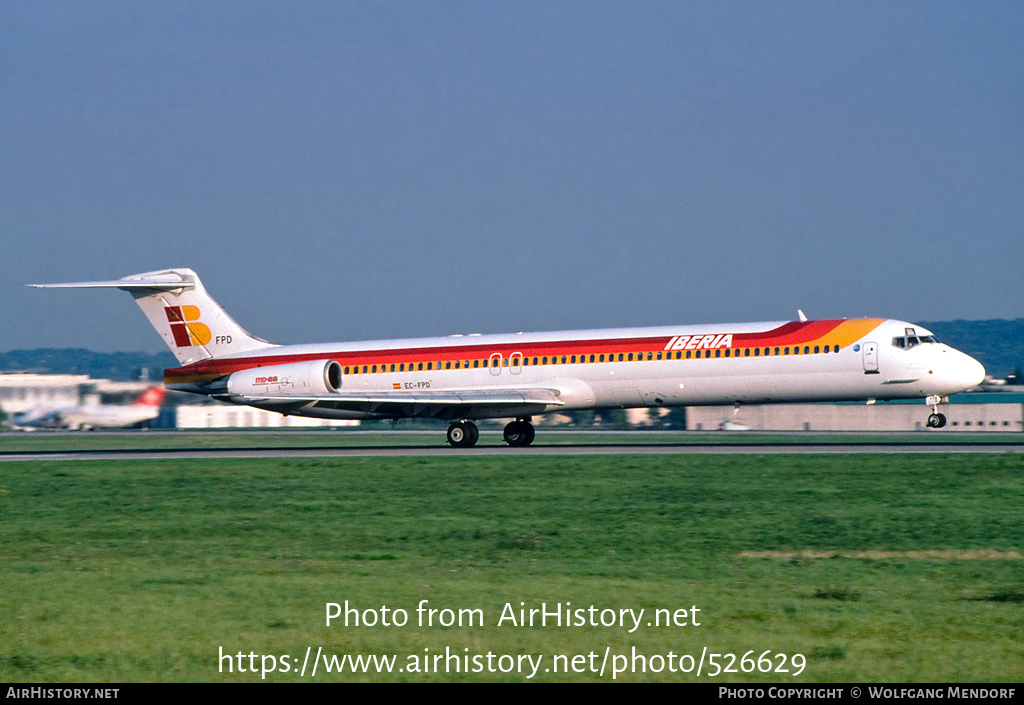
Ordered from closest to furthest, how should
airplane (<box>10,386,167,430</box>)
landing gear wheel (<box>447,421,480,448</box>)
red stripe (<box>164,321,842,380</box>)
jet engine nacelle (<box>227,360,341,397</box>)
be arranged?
red stripe (<box>164,321,842,380</box>) → landing gear wheel (<box>447,421,480,448</box>) → jet engine nacelle (<box>227,360,341,397</box>) → airplane (<box>10,386,167,430</box>)

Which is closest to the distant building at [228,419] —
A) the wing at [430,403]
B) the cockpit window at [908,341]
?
the wing at [430,403]

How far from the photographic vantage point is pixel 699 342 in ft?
129

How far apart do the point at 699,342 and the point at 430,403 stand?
9549 millimetres

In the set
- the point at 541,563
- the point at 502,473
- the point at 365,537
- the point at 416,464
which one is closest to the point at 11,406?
the point at 416,464

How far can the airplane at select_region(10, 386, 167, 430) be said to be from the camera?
59.4 metres

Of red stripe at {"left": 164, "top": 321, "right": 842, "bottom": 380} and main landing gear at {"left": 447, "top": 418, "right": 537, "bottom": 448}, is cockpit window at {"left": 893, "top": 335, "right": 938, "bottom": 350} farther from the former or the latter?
main landing gear at {"left": 447, "top": 418, "right": 537, "bottom": 448}

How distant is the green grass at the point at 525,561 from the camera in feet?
38.4

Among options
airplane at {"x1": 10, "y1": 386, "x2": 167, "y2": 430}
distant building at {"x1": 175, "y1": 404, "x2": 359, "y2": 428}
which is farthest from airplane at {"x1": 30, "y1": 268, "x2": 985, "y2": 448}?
distant building at {"x1": 175, "y1": 404, "x2": 359, "y2": 428}

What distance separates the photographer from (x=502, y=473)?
31156 mm

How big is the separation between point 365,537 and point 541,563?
4.44 m

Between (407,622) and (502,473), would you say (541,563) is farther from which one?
(502,473)

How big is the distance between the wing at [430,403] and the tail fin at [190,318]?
3296 mm

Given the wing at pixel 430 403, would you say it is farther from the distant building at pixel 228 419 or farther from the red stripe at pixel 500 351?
the distant building at pixel 228 419

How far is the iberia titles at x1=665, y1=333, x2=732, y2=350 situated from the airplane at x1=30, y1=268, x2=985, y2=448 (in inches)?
1.7
